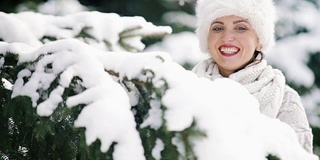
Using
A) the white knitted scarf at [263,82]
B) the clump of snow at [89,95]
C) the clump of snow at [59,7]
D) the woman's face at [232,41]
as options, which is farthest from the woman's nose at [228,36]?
the clump of snow at [59,7]

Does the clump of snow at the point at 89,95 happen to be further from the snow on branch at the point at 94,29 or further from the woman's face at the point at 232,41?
the woman's face at the point at 232,41

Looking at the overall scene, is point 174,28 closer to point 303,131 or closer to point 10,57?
point 303,131

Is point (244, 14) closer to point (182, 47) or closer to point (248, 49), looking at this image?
point (248, 49)

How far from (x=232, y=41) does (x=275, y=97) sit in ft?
0.96

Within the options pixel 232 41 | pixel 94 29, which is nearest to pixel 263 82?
pixel 232 41

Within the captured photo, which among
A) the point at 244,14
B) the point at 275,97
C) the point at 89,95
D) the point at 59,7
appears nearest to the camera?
the point at 89,95

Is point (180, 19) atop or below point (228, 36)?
below

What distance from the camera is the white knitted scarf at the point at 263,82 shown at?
2.09 meters

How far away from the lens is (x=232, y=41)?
88.5 inches

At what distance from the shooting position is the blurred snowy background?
3266 mm

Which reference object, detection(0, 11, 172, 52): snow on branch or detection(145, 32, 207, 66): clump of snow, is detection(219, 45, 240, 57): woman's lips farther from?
detection(145, 32, 207, 66): clump of snow

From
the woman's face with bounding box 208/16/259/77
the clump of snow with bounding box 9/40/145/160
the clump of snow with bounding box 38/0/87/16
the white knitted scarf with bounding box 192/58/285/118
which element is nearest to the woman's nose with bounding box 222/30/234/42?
the woman's face with bounding box 208/16/259/77

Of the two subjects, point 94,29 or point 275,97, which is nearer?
point 275,97

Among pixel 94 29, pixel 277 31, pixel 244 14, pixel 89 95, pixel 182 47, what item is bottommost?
pixel 277 31
